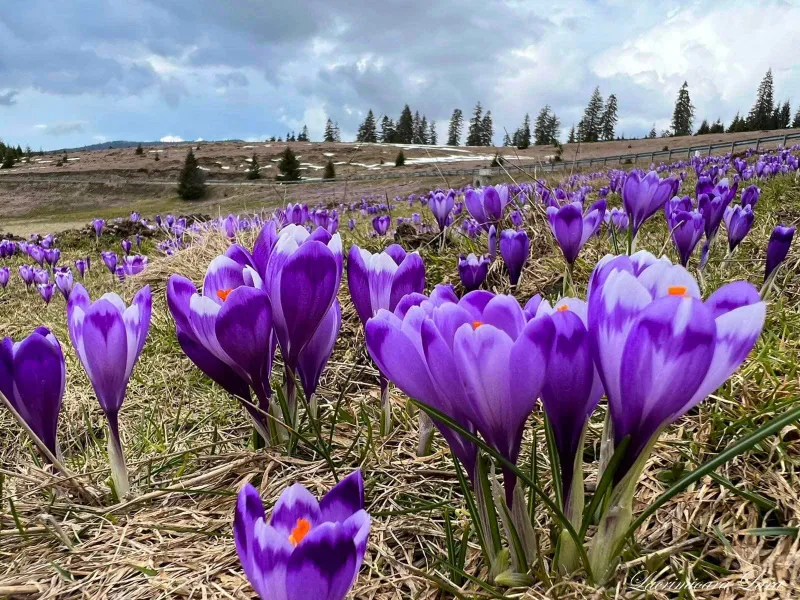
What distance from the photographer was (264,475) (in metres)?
1.37

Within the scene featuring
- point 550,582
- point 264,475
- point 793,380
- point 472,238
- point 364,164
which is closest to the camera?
point 550,582

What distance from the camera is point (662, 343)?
2.39ft

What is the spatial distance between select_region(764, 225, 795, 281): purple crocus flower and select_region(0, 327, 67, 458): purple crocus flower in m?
2.10

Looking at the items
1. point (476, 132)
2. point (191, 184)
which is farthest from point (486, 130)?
point (191, 184)

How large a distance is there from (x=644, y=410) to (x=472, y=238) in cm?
302

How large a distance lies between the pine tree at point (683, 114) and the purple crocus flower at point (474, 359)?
88.9 metres

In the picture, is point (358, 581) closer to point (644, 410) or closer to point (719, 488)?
point (644, 410)

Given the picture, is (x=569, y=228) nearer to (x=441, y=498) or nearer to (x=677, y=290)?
(x=441, y=498)

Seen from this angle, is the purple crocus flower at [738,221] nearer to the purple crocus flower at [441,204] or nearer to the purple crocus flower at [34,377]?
the purple crocus flower at [441,204]

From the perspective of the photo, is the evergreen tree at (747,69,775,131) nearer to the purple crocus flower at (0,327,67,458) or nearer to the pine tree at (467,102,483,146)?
the pine tree at (467,102,483,146)

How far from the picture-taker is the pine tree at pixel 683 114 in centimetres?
7738

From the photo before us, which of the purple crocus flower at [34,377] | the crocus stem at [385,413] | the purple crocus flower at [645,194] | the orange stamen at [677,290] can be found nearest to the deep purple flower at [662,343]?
the orange stamen at [677,290]

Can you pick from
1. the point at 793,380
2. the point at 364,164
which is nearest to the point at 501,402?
Result: the point at 793,380

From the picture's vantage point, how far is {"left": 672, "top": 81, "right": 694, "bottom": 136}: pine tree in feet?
254
